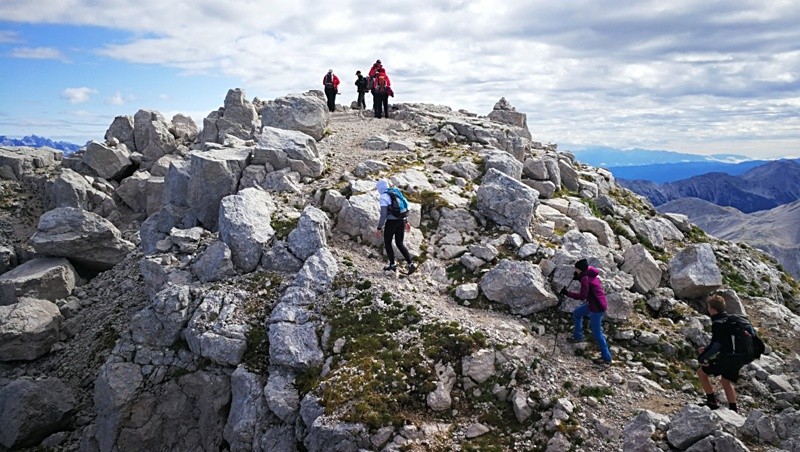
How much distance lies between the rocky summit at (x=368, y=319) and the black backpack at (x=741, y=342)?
150cm

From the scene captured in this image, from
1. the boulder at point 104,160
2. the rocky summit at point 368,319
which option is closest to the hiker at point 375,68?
the rocky summit at point 368,319

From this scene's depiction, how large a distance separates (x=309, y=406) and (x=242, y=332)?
457 cm

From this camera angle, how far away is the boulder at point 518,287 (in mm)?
18469

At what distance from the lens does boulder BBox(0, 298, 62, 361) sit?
21531 millimetres

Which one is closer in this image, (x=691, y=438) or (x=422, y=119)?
(x=691, y=438)

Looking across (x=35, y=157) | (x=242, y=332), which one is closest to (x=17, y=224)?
(x=35, y=157)

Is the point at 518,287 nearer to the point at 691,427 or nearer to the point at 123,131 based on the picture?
the point at 691,427

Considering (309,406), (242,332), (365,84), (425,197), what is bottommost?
(309,406)

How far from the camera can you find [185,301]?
63.0 feet

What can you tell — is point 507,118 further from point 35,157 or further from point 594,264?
point 35,157

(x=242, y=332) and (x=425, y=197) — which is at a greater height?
(x=425, y=197)

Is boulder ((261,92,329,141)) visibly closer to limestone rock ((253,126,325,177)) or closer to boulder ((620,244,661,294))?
limestone rock ((253,126,325,177))

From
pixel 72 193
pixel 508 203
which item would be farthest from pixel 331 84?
pixel 508 203

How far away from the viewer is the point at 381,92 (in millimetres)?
39844
